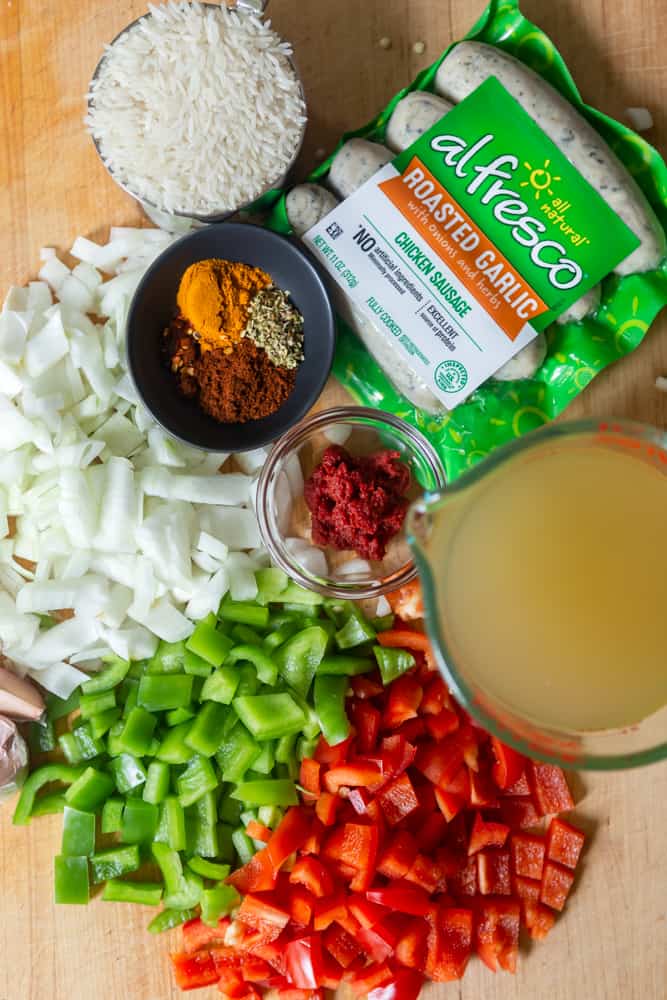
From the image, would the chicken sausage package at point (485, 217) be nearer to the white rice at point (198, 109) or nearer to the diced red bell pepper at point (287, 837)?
the white rice at point (198, 109)

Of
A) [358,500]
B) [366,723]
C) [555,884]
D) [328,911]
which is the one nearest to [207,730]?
[366,723]

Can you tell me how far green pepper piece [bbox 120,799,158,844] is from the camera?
1.68 meters

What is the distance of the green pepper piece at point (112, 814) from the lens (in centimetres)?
168

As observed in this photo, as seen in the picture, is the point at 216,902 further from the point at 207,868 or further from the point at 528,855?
the point at 528,855

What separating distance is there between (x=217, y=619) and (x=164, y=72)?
971mm

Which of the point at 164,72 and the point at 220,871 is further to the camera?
the point at 220,871

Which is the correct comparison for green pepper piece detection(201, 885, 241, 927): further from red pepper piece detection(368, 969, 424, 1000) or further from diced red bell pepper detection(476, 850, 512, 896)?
diced red bell pepper detection(476, 850, 512, 896)

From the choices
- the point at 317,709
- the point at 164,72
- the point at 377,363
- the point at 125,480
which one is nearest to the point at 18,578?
the point at 125,480

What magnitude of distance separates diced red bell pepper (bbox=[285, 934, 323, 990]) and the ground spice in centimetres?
96

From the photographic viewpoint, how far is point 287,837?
5.32ft

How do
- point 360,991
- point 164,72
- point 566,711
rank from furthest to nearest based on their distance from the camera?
point 360,991 < point 164,72 < point 566,711

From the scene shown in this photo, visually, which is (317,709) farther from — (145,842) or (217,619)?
(145,842)

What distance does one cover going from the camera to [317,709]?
1623mm

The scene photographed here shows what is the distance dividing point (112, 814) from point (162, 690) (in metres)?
0.27
